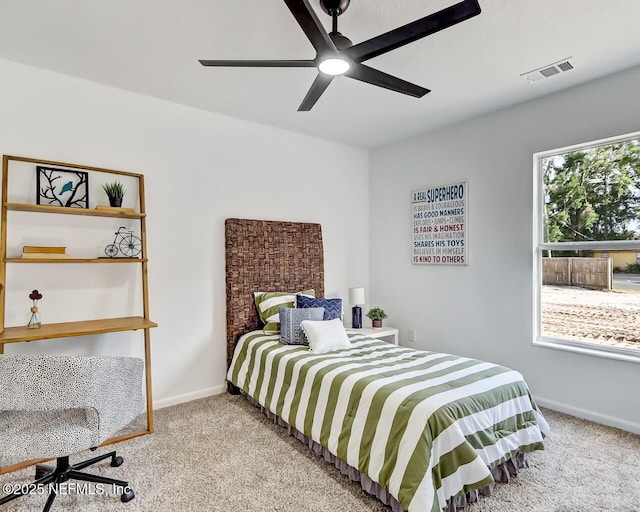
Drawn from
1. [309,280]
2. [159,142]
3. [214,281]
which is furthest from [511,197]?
[159,142]

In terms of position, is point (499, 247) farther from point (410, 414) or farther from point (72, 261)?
point (72, 261)

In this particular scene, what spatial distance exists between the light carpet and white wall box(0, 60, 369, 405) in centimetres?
72

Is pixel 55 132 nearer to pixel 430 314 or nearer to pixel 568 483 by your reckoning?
pixel 430 314

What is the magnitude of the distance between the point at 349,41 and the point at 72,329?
7.80ft

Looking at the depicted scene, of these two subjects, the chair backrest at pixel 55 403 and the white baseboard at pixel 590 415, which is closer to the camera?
the chair backrest at pixel 55 403

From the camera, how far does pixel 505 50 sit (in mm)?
2375

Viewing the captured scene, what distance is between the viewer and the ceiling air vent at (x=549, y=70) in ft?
8.27

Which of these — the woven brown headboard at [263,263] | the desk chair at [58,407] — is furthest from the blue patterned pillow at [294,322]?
the desk chair at [58,407]

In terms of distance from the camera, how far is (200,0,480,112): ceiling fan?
1.47 meters

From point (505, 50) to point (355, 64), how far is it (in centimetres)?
119

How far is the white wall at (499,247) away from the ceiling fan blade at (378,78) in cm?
153

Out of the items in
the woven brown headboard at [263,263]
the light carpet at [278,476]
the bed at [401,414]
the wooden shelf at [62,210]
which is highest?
the wooden shelf at [62,210]

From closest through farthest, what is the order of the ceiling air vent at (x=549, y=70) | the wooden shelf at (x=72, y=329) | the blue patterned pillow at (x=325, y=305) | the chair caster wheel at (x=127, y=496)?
1. the chair caster wheel at (x=127, y=496)
2. the wooden shelf at (x=72, y=329)
3. the ceiling air vent at (x=549, y=70)
4. the blue patterned pillow at (x=325, y=305)

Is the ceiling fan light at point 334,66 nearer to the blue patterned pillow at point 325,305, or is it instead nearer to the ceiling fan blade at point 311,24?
the ceiling fan blade at point 311,24
